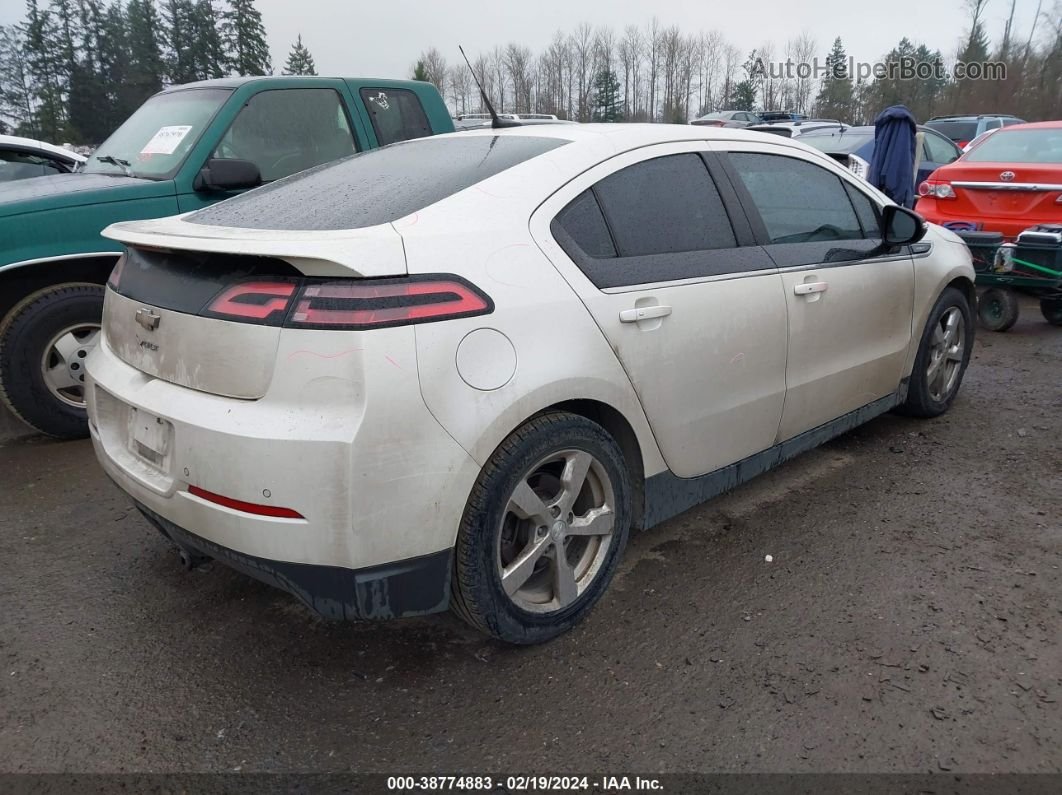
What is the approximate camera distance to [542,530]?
8.23 ft

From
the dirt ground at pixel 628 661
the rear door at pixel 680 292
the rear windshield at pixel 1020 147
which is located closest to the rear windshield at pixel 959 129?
the rear windshield at pixel 1020 147

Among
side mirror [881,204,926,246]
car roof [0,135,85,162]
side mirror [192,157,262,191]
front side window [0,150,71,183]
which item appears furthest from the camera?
car roof [0,135,85,162]

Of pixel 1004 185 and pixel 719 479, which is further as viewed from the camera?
pixel 1004 185

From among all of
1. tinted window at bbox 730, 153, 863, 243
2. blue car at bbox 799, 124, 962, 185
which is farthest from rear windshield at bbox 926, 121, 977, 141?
tinted window at bbox 730, 153, 863, 243

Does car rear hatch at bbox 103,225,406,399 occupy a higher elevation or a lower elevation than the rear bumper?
higher

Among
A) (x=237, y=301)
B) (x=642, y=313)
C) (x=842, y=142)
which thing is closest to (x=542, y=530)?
(x=642, y=313)

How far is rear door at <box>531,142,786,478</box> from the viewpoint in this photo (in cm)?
259

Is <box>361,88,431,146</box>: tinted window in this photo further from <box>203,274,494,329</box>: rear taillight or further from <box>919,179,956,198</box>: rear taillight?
<box>919,179,956,198</box>: rear taillight

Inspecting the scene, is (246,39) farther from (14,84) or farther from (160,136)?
(160,136)

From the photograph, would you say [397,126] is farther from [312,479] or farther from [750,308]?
[312,479]

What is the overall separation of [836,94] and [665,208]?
69.7 metres

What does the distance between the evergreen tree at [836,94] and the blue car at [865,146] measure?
49639 millimetres

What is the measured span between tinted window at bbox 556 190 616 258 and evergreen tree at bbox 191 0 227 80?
52422mm

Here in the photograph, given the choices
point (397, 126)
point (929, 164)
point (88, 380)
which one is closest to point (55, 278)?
point (88, 380)
